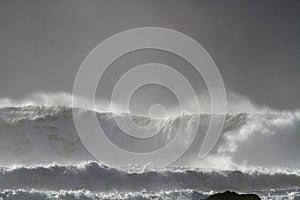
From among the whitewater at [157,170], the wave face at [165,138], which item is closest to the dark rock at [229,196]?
the whitewater at [157,170]

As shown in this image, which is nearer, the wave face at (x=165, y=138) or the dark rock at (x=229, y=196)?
the dark rock at (x=229, y=196)

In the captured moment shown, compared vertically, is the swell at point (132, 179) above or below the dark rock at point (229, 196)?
above

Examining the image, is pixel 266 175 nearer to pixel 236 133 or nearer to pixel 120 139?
pixel 236 133

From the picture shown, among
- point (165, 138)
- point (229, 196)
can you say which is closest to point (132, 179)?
point (229, 196)

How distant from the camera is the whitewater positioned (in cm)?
2552

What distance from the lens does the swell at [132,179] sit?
25.4m

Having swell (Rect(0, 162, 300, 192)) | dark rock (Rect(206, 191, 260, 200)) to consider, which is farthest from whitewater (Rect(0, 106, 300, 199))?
dark rock (Rect(206, 191, 260, 200))

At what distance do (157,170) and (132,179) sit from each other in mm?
1369

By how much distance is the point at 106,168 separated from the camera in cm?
2725

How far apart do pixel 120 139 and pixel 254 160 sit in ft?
28.0

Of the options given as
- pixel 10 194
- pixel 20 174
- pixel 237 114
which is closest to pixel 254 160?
pixel 237 114

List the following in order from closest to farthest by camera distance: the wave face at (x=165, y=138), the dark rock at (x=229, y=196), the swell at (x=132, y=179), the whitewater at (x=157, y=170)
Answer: the dark rock at (x=229, y=196) < the swell at (x=132, y=179) < the whitewater at (x=157, y=170) < the wave face at (x=165, y=138)

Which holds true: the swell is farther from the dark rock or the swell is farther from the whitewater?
the dark rock

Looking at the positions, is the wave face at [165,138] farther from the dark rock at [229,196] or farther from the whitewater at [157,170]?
the dark rock at [229,196]
